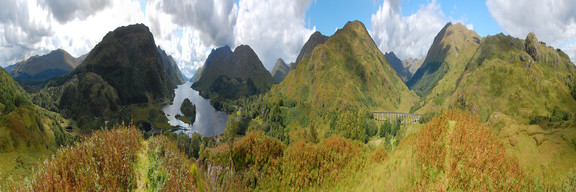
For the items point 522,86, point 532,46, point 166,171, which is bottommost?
point 166,171

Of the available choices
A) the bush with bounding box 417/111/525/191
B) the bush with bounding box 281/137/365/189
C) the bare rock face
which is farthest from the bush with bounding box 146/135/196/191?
the bare rock face

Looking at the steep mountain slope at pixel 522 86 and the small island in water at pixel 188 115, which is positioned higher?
the steep mountain slope at pixel 522 86

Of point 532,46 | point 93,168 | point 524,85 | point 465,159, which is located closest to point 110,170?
point 93,168

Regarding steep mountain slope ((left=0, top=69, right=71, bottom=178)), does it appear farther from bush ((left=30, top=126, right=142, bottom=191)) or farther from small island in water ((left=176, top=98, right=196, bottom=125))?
bush ((left=30, top=126, right=142, bottom=191))

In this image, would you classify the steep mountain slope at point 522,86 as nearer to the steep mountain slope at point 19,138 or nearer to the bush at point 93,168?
the bush at point 93,168

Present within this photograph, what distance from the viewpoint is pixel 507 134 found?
39.6 feet

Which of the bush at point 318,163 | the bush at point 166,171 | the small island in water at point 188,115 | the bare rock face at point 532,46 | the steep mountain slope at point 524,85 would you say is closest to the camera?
the bush at point 166,171

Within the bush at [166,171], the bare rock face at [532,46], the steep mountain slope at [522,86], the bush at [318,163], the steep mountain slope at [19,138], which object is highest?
the bare rock face at [532,46]

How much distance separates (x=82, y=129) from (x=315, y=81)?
545 feet

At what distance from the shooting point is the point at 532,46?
175 m

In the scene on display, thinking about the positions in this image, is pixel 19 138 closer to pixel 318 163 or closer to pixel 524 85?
pixel 318 163

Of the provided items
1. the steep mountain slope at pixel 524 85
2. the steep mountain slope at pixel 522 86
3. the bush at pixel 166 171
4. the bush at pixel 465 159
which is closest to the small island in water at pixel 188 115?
the steep mountain slope at pixel 522 86

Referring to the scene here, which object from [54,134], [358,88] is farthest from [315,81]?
[54,134]

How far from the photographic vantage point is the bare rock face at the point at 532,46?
172 meters
